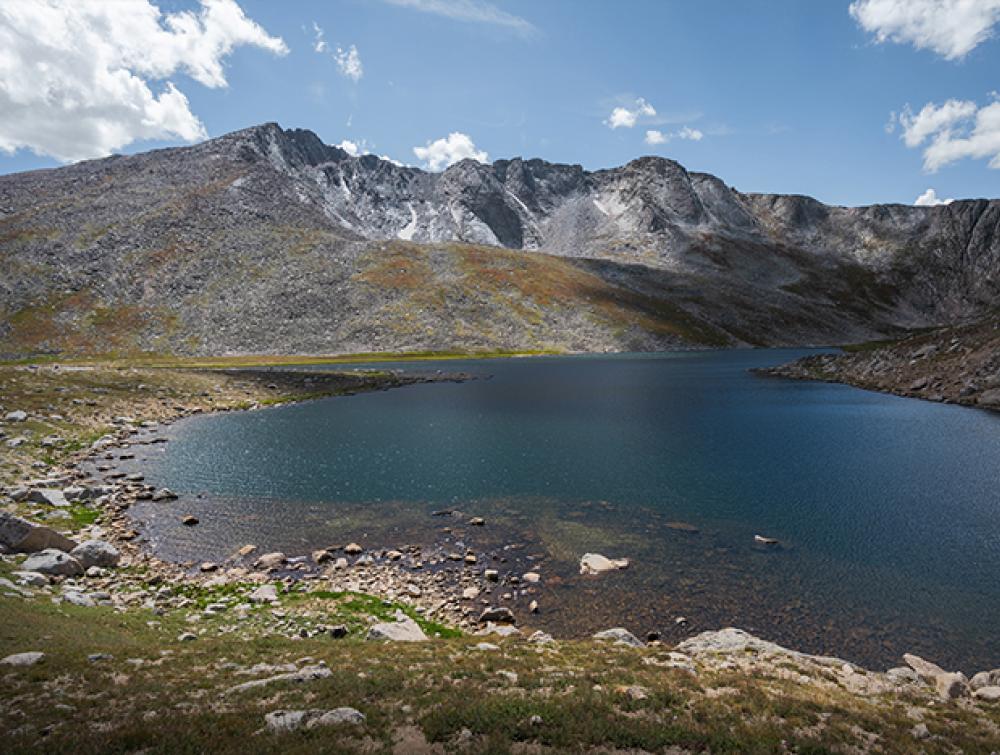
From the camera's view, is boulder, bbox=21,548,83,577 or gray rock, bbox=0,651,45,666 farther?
boulder, bbox=21,548,83,577

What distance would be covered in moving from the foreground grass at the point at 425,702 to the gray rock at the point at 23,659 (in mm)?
297

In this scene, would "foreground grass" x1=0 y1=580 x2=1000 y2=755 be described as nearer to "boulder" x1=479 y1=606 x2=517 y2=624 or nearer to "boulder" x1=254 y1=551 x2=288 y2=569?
"boulder" x1=479 y1=606 x2=517 y2=624

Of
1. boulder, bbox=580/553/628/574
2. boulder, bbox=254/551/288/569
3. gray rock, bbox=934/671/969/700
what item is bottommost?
boulder, bbox=254/551/288/569

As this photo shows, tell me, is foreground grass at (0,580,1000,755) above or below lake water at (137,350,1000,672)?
above

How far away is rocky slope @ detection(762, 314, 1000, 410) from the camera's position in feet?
266

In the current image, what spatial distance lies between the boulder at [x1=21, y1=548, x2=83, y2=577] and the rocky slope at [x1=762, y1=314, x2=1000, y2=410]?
3917 inches

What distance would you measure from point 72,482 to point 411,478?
2471 cm

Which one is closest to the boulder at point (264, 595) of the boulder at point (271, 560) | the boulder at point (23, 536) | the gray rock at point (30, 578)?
the boulder at point (271, 560)

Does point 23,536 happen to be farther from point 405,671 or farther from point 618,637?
point 618,637

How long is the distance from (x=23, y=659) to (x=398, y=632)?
36.8ft

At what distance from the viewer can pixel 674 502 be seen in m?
39.4

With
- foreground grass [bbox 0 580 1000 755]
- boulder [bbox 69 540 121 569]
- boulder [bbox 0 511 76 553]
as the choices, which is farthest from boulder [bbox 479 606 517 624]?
Answer: boulder [bbox 0 511 76 553]

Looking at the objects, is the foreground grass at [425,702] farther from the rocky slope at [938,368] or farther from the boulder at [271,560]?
the rocky slope at [938,368]

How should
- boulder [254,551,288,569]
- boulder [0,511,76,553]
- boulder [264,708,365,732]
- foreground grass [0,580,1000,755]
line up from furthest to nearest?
boulder [254,551,288,569] < boulder [0,511,76,553] < boulder [264,708,365,732] < foreground grass [0,580,1000,755]
